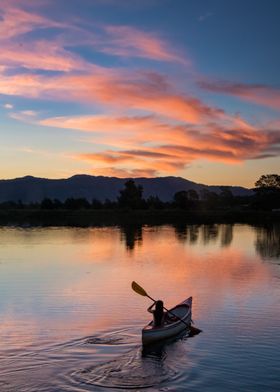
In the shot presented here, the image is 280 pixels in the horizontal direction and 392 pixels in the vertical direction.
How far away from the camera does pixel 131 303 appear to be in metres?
32.5

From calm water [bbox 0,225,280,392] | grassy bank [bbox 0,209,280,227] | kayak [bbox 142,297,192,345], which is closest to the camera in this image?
calm water [bbox 0,225,280,392]

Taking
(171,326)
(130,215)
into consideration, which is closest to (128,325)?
(171,326)

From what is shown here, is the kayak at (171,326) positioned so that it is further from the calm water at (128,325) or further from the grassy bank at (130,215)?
the grassy bank at (130,215)

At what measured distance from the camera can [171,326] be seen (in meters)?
24.4

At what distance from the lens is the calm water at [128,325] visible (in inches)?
755

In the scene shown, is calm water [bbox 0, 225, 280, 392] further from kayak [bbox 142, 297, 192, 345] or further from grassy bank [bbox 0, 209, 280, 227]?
grassy bank [bbox 0, 209, 280, 227]

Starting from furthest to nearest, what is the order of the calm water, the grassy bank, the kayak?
the grassy bank, the kayak, the calm water

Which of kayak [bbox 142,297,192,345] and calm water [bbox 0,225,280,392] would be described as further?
kayak [bbox 142,297,192,345]

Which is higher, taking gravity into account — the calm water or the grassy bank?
the grassy bank

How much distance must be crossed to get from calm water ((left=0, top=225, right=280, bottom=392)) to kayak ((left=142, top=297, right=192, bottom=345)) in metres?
0.50

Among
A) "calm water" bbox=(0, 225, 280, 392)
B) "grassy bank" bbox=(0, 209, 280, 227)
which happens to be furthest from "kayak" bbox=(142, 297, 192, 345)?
"grassy bank" bbox=(0, 209, 280, 227)

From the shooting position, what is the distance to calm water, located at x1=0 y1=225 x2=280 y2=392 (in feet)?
63.0

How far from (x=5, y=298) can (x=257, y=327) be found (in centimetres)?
1638

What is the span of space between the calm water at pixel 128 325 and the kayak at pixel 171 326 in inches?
19.6
